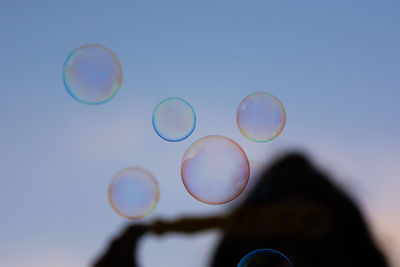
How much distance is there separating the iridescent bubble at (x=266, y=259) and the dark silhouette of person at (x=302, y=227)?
0.09m

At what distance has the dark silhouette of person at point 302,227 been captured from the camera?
12.0 feet

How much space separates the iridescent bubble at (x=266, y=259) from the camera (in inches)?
145

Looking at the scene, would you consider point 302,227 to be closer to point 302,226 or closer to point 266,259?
point 302,226

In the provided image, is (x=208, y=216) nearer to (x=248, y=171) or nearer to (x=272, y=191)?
(x=272, y=191)

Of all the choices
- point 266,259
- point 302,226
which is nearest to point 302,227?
point 302,226

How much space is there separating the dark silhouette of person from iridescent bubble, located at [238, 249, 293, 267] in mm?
88

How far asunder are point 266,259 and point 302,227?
1.49 feet

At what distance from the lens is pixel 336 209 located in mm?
4059

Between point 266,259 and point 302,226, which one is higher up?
point 302,226

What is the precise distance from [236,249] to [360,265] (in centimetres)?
110

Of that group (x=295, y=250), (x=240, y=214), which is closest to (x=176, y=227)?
(x=240, y=214)

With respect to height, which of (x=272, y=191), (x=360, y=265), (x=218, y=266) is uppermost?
(x=272, y=191)

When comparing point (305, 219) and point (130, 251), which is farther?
point (305, 219)

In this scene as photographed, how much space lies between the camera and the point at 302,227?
12.5 feet
